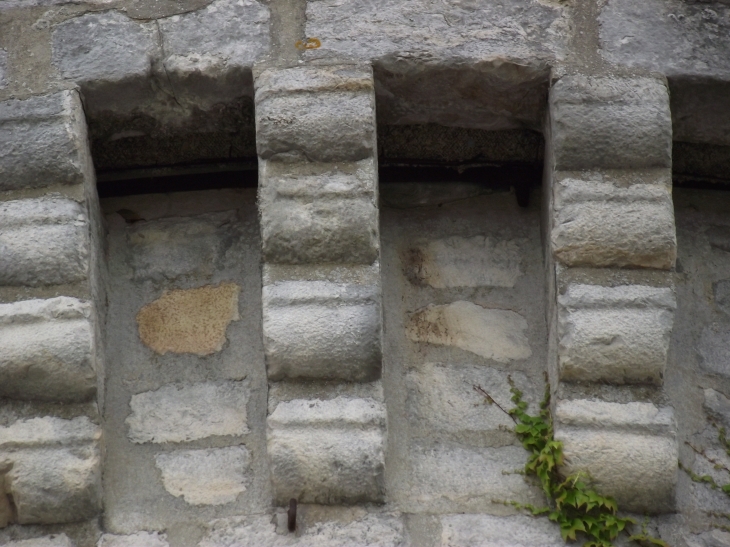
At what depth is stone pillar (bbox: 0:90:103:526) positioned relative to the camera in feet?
6.80

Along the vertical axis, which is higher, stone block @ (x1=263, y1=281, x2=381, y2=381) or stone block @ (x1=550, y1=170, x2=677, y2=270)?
stone block @ (x1=550, y1=170, x2=677, y2=270)

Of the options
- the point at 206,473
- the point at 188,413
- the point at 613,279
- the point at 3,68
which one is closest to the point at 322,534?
the point at 206,473

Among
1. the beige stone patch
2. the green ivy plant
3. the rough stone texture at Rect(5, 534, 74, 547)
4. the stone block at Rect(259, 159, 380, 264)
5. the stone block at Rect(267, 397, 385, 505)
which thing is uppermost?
the stone block at Rect(259, 159, 380, 264)

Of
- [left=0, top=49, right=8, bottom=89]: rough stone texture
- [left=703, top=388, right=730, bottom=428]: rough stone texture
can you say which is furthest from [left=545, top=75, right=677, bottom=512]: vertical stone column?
[left=0, top=49, right=8, bottom=89]: rough stone texture

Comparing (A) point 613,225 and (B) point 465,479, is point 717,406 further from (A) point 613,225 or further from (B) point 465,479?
(B) point 465,479

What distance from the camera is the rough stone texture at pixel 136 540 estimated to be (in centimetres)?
206

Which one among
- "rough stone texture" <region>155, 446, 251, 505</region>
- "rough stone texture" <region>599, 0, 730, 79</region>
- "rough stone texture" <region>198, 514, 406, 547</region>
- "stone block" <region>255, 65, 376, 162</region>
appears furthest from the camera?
"rough stone texture" <region>599, 0, 730, 79</region>

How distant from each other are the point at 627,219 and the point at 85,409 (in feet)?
3.83

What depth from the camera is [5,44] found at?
2.41 metres

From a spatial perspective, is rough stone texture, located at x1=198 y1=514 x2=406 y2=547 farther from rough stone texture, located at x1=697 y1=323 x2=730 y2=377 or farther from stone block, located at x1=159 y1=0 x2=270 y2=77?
stone block, located at x1=159 y1=0 x2=270 y2=77

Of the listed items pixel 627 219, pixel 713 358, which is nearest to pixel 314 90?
pixel 627 219

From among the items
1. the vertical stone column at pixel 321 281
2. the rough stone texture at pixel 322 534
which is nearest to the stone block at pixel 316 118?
→ the vertical stone column at pixel 321 281

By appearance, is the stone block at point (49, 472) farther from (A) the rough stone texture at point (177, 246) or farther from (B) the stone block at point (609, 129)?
(B) the stone block at point (609, 129)

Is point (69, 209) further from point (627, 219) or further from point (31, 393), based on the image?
point (627, 219)
